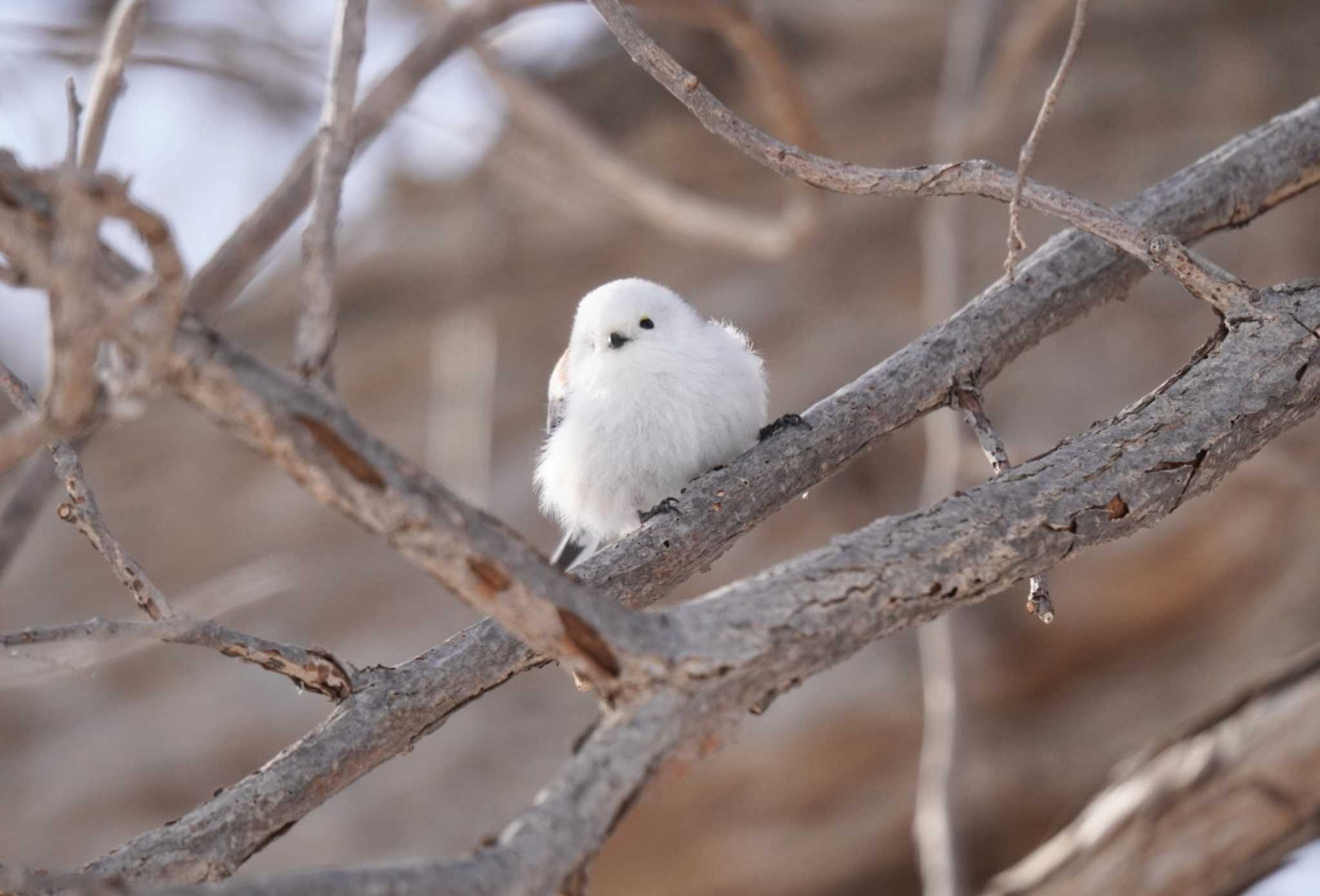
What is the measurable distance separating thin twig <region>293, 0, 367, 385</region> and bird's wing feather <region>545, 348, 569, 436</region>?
1790 millimetres

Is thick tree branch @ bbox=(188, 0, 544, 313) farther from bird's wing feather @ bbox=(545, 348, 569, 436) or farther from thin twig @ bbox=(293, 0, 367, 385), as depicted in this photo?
thin twig @ bbox=(293, 0, 367, 385)

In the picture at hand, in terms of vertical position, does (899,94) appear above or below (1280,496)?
above

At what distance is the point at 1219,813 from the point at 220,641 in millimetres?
2074

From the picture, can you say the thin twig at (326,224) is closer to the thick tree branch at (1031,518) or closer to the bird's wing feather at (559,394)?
the thick tree branch at (1031,518)

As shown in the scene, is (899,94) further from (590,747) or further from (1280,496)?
(590,747)

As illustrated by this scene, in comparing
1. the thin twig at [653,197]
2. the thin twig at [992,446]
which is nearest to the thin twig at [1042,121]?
the thin twig at [992,446]

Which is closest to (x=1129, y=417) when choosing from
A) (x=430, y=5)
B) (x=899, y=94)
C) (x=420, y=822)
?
(x=430, y=5)

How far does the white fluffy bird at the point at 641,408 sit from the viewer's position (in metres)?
2.78

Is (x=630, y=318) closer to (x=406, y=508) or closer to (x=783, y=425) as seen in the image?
(x=783, y=425)

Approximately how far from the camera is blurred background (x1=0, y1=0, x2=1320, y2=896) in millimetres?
4492

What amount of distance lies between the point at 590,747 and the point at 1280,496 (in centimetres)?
395

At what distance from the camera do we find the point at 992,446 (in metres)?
1.97

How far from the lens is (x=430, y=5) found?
4621 mm

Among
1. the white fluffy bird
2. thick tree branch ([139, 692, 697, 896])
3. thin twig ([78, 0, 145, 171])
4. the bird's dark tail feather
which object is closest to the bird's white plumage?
the white fluffy bird
